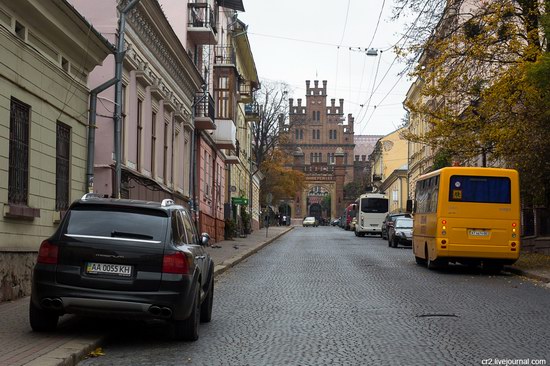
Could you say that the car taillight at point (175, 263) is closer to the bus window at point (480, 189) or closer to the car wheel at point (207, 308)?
the car wheel at point (207, 308)

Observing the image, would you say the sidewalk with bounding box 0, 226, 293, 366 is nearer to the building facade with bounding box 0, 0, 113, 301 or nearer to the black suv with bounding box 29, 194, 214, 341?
the black suv with bounding box 29, 194, 214, 341

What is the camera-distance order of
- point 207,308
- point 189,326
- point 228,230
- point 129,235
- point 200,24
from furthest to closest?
point 228,230 < point 200,24 < point 207,308 < point 189,326 < point 129,235

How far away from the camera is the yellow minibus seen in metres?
19.1

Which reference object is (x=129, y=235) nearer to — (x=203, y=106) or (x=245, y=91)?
(x=203, y=106)

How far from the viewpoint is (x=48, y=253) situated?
8211mm

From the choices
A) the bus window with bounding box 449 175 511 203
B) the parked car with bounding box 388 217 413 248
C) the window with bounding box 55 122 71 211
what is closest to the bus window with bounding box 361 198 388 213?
the parked car with bounding box 388 217 413 248

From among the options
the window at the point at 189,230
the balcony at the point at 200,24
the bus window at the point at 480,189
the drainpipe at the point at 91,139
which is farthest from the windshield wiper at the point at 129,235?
the balcony at the point at 200,24

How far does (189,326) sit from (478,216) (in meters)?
12.3

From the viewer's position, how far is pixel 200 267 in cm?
926

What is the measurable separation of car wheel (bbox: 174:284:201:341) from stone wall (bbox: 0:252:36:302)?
3849mm

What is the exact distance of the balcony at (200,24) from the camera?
98.1ft

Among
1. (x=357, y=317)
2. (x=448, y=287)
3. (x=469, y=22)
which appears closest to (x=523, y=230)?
(x=469, y=22)

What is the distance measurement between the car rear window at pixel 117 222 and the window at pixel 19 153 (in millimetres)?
3857

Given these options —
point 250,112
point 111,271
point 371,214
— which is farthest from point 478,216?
point 250,112
